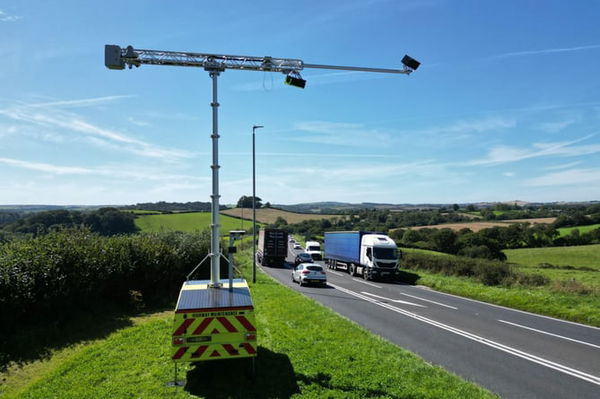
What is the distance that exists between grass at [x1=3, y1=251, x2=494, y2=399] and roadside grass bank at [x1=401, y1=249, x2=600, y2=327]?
11.2 m

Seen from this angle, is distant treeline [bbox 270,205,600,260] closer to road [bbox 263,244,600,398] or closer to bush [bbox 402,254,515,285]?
bush [bbox 402,254,515,285]

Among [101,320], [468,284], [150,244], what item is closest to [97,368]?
[101,320]

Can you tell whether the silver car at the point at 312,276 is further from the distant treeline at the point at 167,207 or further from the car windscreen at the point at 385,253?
the distant treeline at the point at 167,207

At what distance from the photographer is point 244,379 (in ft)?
23.8

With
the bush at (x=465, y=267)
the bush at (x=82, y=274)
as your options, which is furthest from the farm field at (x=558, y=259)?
the bush at (x=82, y=274)

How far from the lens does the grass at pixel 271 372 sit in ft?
22.0

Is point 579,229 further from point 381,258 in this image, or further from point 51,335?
point 51,335

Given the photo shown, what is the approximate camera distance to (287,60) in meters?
8.55

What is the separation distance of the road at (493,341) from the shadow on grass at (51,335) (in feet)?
27.7

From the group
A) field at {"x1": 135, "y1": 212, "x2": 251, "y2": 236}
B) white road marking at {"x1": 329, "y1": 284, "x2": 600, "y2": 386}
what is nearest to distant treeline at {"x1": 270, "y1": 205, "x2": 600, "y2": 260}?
field at {"x1": 135, "y1": 212, "x2": 251, "y2": 236}

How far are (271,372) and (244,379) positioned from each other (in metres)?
0.54

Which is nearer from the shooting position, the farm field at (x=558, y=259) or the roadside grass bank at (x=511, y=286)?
the roadside grass bank at (x=511, y=286)

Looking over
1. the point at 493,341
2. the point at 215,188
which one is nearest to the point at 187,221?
the point at 493,341

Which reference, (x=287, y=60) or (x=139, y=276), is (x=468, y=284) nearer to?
(x=139, y=276)
